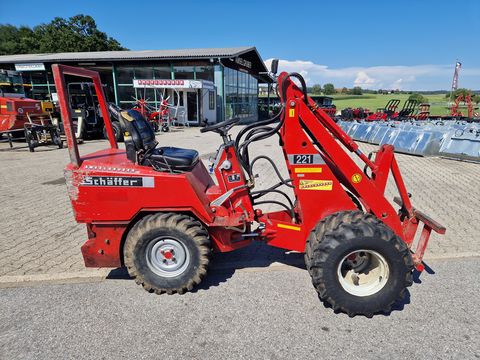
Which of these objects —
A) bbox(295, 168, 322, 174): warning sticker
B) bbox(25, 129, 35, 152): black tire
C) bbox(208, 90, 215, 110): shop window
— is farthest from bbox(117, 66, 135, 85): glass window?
bbox(295, 168, 322, 174): warning sticker

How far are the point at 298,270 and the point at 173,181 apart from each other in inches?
68.1

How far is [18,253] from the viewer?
3914 millimetres

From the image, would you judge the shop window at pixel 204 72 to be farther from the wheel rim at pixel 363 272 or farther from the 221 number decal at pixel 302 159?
the wheel rim at pixel 363 272

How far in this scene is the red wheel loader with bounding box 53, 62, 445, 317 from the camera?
8.78 feet

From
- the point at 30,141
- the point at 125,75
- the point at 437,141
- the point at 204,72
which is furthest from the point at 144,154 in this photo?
the point at 125,75

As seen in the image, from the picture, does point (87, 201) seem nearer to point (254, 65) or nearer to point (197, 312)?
point (197, 312)

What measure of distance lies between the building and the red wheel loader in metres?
17.7

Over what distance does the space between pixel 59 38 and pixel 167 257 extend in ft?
167

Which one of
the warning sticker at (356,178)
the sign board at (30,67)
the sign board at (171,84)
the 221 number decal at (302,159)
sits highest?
the sign board at (30,67)

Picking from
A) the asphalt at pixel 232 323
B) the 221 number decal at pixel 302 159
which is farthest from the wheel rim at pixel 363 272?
the 221 number decal at pixel 302 159

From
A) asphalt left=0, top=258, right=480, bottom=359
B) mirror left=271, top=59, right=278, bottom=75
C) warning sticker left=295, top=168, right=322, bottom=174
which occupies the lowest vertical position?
asphalt left=0, top=258, right=480, bottom=359

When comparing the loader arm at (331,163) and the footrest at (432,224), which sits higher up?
the loader arm at (331,163)

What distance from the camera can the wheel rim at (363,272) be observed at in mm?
2719

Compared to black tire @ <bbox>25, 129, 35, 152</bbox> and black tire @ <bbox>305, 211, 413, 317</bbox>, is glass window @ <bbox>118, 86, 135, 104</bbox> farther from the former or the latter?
black tire @ <bbox>305, 211, 413, 317</bbox>
